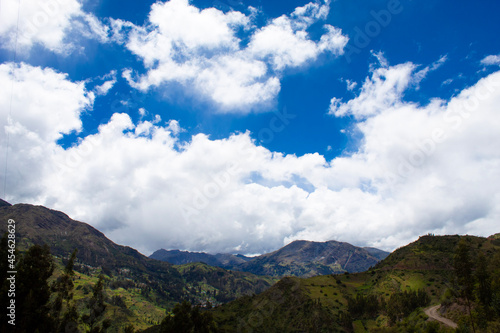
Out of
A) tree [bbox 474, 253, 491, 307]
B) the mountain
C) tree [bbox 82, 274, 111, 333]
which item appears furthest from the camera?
the mountain

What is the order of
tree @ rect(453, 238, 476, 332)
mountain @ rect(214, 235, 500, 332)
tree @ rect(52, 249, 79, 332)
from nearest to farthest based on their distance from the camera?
tree @ rect(453, 238, 476, 332) → tree @ rect(52, 249, 79, 332) → mountain @ rect(214, 235, 500, 332)

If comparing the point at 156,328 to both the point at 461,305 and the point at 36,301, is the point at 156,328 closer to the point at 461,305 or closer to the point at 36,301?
the point at 36,301

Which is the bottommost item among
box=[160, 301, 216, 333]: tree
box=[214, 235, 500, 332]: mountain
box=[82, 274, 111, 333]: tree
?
box=[214, 235, 500, 332]: mountain

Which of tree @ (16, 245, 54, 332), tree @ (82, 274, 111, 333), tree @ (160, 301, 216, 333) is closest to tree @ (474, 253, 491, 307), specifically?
tree @ (160, 301, 216, 333)

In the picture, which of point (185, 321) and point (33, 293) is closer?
point (33, 293)

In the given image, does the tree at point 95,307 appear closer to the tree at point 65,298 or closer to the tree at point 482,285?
the tree at point 65,298

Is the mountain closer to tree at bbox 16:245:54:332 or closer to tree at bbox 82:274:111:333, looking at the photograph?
tree at bbox 82:274:111:333

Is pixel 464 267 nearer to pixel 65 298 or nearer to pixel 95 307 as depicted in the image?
pixel 95 307

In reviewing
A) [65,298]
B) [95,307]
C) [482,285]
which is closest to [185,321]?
[95,307]

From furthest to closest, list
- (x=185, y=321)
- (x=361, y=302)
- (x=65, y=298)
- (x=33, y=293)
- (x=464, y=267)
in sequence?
1. (x=361, y=302)
2. (x=185, y=321)
3. (x=65, y=298)
4. (x=464, y=267)
5. (x=33, y=293)

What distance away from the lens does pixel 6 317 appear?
54750mm

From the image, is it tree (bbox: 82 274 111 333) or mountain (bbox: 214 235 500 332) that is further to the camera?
mountain (bbox: 214 235 500 332)

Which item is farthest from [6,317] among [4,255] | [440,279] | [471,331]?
[440,279]

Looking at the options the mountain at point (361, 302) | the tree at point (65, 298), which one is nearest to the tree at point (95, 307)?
the tree at point (65, 298)
